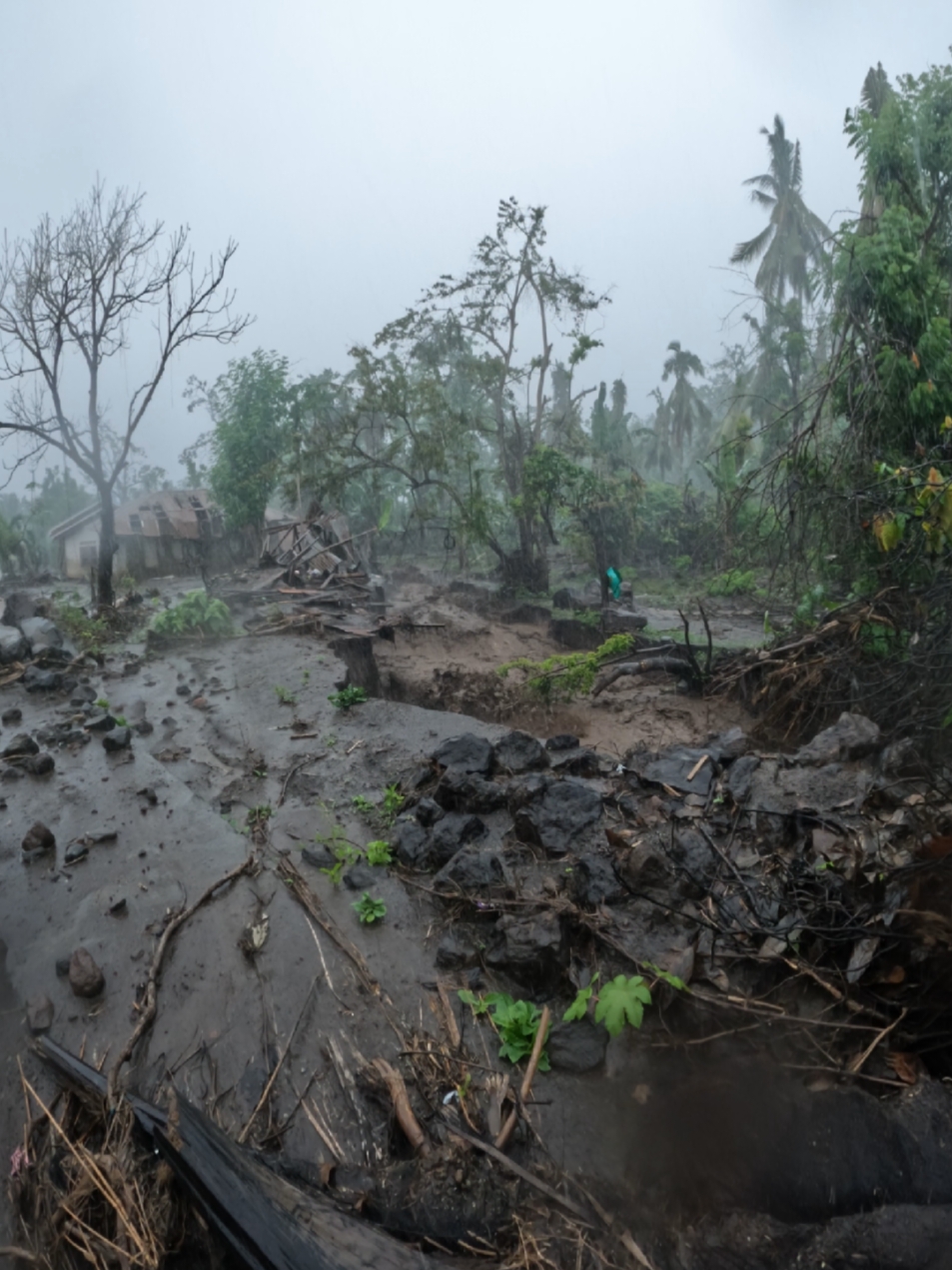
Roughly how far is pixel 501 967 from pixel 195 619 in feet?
35.6

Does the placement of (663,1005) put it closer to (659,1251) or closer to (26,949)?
(659,1251)

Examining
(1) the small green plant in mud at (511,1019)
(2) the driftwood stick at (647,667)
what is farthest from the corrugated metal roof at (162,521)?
(1) the small green plant in mud at (511,1019)

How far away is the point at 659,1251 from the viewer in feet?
8.57

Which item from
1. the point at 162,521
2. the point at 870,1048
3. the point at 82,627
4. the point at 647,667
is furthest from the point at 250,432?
the point at 870,1048

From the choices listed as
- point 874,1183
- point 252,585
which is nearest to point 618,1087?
point 874,1183

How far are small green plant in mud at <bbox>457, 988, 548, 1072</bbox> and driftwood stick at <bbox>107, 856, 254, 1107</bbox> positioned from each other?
67.1 inches

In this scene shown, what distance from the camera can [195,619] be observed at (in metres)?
13.3

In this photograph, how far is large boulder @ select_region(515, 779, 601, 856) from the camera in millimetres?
5211

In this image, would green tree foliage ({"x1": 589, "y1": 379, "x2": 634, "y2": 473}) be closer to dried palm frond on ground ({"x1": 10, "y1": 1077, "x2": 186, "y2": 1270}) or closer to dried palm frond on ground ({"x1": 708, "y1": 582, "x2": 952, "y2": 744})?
dried palm frond on ground ({"x1": 708, "y1": 582, "x2": 952, "y2": 744})

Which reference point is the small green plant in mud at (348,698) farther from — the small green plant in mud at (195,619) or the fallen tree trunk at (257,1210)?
the fallen tree trunk at (257,1210)

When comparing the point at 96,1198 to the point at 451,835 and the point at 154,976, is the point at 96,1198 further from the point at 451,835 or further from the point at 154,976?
the point at 451,835

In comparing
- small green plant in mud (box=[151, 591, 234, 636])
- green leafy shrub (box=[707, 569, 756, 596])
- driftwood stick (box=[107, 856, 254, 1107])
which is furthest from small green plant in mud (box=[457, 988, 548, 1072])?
green leafy shrub (box=[707, 569, 756, 596])

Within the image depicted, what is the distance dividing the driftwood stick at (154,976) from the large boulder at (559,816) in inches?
82.1

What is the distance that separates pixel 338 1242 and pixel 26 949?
3.20m
